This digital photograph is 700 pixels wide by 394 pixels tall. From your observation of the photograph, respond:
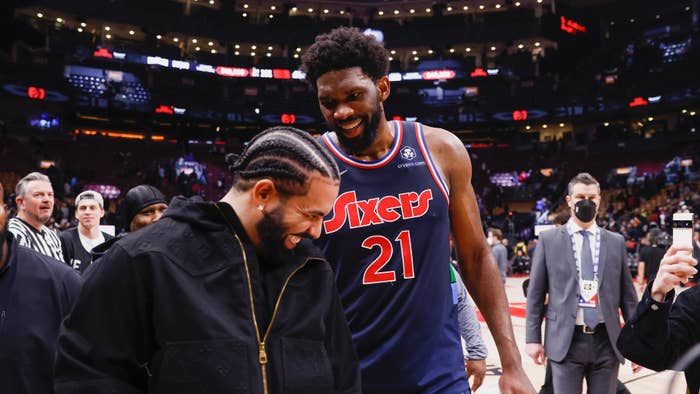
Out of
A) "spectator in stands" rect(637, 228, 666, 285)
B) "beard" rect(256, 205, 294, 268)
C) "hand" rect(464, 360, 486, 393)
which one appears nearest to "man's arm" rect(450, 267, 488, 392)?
"hand" rect(464, 360, 486, 393)

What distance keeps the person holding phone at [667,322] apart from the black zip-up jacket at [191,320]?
1.23 m

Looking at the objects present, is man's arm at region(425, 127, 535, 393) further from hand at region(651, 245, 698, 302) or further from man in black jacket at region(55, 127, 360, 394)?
man in black jacket at region(55, 127, 360, 394)

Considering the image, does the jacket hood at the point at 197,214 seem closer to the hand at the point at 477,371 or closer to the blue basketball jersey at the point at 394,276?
the blue basketball jersey at the point at 394,276

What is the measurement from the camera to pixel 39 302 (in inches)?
92.0

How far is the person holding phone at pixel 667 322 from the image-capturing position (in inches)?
75.2

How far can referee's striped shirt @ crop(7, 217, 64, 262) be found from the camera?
488 cm

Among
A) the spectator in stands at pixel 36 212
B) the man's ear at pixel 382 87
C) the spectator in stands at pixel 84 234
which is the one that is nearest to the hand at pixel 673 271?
the man's ear at pixel 382 87

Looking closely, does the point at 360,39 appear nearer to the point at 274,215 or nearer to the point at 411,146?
the point at 411,146

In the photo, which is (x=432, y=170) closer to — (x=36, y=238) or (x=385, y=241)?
(x=385, y=241)

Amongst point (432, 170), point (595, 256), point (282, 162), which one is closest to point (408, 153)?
point (432, 170)

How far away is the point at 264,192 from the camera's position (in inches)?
59.0

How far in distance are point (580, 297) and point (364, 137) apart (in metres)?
2.80

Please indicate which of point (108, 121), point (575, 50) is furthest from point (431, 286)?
point (575, 50)

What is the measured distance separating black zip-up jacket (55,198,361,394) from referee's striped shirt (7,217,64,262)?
4024 millimetres
